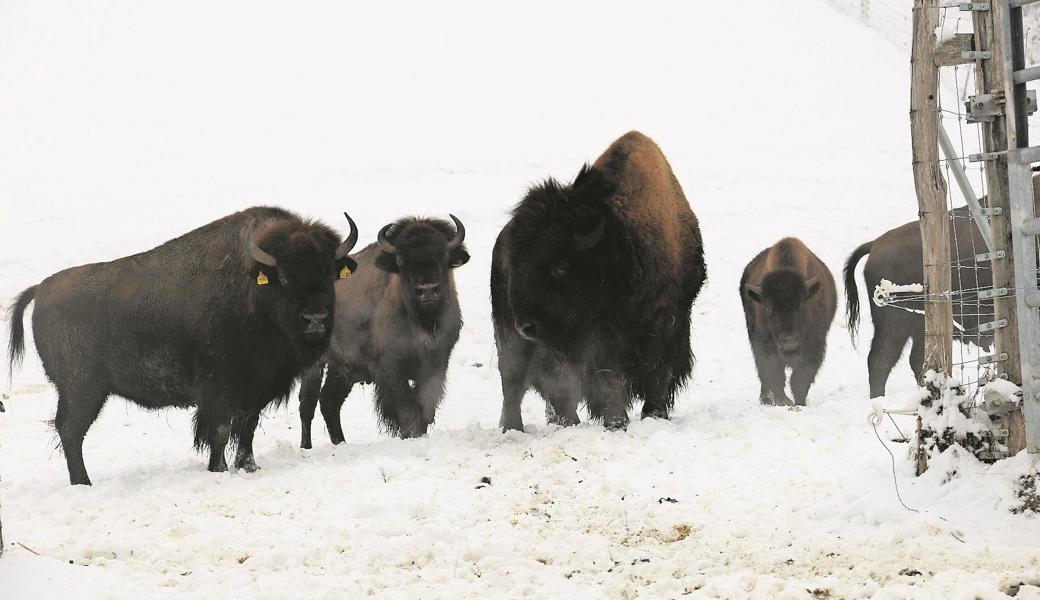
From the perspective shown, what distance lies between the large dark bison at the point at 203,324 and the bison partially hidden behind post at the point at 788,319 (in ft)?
15.3

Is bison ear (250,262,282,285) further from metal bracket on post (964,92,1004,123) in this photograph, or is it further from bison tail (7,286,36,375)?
metal bracket on post (964,92,1004,123)

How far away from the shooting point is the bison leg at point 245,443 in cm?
823

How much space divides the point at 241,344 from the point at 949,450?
535 cm

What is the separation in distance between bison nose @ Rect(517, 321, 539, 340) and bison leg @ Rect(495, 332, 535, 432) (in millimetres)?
703

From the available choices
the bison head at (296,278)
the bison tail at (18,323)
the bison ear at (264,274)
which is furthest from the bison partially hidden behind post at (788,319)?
the bison tail at (18,323)

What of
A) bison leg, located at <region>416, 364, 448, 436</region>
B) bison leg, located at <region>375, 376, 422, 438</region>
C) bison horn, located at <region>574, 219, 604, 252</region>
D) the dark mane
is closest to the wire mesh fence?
bison horn, located at <region>574, 219, 604, 252</region>

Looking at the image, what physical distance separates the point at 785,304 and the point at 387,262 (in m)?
4.18

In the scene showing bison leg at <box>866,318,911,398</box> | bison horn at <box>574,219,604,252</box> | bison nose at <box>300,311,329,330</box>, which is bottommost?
bison leg at <box>866,318,911,398</box>

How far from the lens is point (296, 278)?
8211 mm

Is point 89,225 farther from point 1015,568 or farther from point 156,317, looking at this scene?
point 1015,568

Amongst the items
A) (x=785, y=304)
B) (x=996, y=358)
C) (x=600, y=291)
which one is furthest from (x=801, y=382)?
(x=996, y=358)

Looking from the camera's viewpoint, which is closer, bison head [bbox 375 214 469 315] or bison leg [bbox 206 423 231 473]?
bison leg [bbox 206 423 231 473]

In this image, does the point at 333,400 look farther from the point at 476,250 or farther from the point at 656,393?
the point at 476,250

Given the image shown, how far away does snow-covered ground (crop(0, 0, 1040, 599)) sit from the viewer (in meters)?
5.13
